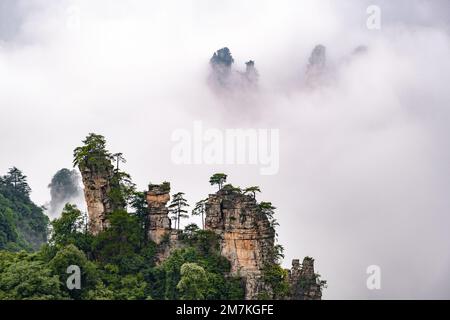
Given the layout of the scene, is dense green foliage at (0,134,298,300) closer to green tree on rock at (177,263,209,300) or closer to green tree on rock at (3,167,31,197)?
green tree on rock at (177,263,209,300)

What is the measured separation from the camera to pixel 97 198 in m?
54.0

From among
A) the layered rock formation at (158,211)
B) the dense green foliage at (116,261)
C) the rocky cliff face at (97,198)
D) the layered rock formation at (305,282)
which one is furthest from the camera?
the rocky cliff face at (97,198)

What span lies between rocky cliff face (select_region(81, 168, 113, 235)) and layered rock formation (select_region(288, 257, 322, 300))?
1512cm

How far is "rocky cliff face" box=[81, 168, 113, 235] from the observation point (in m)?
53.9

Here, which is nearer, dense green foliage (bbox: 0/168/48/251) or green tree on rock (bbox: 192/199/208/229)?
green tree on rock (bbox: 192/199/208/229)

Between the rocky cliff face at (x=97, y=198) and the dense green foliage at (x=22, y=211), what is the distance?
24.0 meters

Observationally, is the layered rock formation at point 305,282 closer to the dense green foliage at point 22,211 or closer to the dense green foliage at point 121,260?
the dense green foliage at point 121,260

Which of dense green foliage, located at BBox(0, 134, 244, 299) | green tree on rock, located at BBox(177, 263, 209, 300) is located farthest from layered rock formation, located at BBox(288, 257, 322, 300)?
green tree on rock, located at BBox(177, 263, 209, 300)

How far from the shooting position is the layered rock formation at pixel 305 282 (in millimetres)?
51781

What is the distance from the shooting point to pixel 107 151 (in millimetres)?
54469

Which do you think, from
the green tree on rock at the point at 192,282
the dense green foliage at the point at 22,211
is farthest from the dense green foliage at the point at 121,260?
the dense green foliage at the point at 22,211
